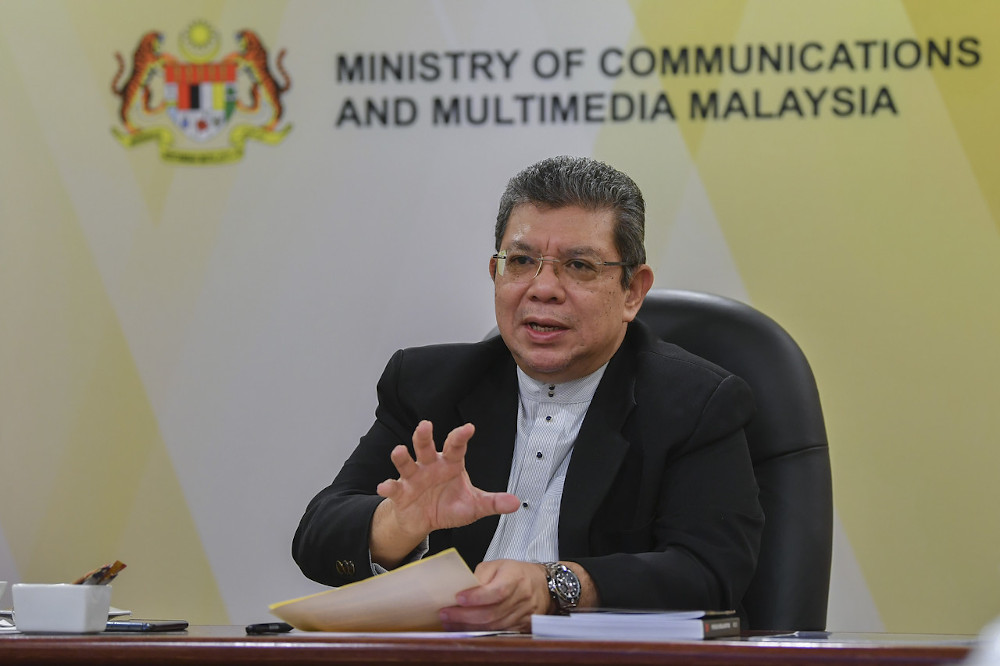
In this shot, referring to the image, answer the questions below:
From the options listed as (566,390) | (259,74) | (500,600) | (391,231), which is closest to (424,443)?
(500,600)

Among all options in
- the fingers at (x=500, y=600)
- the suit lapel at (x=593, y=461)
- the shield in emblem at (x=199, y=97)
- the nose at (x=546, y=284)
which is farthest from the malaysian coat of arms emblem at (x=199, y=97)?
the fingers at (x=500, y=600)

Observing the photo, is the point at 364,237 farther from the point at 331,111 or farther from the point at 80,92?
the point at 80,92

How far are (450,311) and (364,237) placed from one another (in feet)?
1.10

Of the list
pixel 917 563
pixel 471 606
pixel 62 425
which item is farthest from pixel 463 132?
pixel 471 606

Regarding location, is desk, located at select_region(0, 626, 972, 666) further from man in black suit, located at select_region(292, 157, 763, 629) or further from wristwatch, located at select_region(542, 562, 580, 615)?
man in black suit, located at select_region(292, 157, 763, 629)

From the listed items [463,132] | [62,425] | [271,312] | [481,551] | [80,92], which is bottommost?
[481,551]

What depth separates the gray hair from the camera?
2.18m

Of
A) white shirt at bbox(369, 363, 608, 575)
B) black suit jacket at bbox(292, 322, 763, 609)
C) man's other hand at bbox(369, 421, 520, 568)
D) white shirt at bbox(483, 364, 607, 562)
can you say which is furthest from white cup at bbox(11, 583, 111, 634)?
white shirt at bbox(483, 364, 607, 562)

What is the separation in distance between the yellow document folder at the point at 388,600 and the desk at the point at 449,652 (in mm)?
168

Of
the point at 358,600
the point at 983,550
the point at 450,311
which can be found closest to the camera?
the point at 358,600

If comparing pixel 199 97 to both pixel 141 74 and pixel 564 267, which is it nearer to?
pixel 141 74

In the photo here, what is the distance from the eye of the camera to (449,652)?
3.83 feet

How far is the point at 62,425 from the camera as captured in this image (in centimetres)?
333

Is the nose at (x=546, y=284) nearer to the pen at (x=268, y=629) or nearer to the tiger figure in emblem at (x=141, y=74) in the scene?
the pen at (x=268, y=629)
